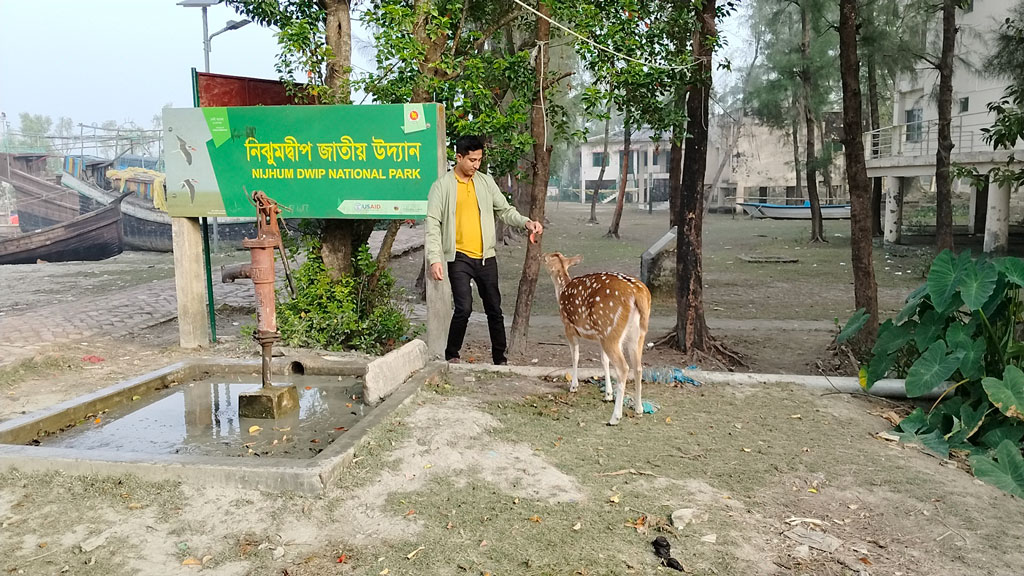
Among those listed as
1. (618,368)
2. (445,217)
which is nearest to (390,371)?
(445,217)

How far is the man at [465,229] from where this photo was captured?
20.2ft

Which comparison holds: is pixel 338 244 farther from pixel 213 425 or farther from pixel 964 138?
pixel 964 138

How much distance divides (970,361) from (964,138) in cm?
2154

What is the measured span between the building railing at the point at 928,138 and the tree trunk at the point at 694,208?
14.9 m

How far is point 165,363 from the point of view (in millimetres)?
7031

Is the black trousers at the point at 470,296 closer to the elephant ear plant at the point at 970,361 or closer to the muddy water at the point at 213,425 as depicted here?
the muddy water at the point at 213,425

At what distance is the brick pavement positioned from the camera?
340 inches

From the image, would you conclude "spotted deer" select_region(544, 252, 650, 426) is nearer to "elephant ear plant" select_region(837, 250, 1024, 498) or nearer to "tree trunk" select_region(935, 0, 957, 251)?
"elephant ear plant" select_region(837, 250, 1024, 498)

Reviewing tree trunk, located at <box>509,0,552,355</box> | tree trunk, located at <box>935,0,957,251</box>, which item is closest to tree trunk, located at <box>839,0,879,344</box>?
tree trunk, located at <box>509,0,552,355</box>

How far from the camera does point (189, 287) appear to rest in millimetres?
7703

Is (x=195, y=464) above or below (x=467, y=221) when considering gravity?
below

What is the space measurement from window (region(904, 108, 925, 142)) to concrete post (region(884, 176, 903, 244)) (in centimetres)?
153

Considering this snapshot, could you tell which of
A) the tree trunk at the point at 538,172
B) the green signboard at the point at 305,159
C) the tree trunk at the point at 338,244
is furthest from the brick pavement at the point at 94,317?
the tree trunk at the point at 538,172

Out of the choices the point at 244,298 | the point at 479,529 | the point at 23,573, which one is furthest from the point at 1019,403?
the point at 244,298
